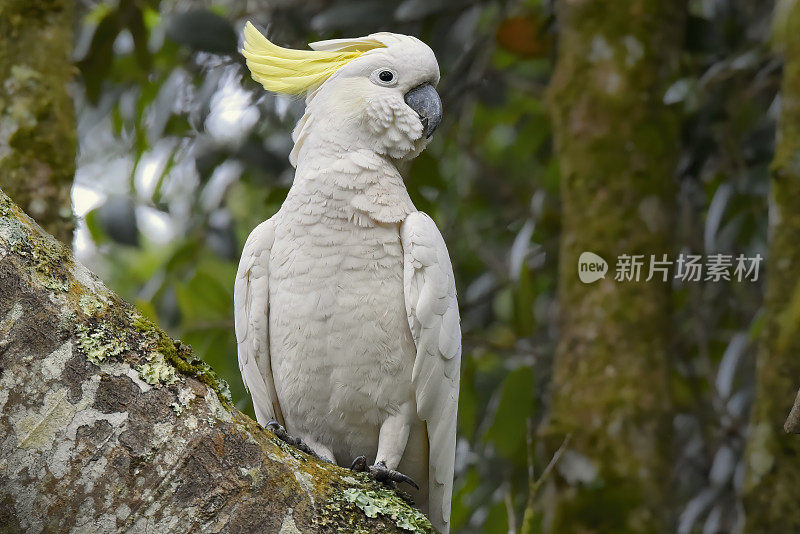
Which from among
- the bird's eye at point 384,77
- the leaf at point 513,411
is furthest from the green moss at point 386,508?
the leaf at point 513,411

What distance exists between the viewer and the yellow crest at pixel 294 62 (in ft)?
6.27

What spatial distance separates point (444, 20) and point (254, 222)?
1.31 m

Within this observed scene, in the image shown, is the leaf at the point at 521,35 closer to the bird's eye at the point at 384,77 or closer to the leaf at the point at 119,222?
the bird's eye at the point at 384,77

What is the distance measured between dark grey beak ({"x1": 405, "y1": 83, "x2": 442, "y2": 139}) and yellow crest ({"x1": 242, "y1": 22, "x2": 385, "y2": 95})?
149 mm

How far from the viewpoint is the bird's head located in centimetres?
184

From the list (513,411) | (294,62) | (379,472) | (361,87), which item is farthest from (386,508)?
(513,411)

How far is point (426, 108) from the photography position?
1904 millimetres

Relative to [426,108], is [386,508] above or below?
below

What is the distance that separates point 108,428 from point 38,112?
1.17 metres

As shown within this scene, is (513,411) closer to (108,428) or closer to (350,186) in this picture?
(350,186)

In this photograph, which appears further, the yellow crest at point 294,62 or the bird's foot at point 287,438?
the yellow crest at point 294,62

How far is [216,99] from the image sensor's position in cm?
286

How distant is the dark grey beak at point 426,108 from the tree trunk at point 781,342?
101 cm

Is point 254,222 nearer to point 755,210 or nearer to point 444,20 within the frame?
point 444,20
